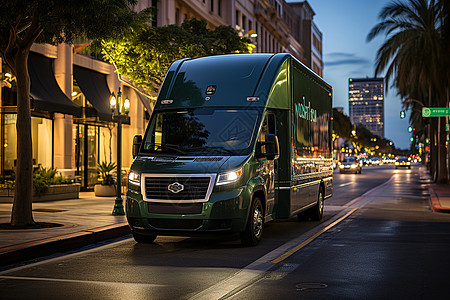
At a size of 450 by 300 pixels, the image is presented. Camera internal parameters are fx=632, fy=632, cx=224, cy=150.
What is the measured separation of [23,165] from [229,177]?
520 cm

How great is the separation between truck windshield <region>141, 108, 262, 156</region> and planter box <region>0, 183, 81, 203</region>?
11352mm

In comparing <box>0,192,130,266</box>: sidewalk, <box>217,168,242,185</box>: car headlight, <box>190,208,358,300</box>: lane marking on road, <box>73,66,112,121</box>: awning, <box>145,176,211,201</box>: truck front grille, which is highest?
<box>73,66,112,121</box>: awning

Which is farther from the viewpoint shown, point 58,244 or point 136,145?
point 136,145

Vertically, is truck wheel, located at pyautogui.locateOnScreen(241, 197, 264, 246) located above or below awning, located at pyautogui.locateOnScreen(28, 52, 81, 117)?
below

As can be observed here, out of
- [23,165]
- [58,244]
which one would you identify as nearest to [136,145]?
[58,244]

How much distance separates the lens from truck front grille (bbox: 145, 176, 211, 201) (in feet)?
33.5

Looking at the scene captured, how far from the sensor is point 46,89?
Answer: 24.8 m

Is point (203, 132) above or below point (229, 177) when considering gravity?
above

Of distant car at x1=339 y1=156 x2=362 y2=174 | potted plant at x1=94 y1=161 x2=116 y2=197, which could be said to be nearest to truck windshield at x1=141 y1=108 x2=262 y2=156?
potted plant at x1=94 y1=161 x2=116 y2=197

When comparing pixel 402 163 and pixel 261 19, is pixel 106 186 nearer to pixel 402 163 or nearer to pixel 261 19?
pixel 261 19

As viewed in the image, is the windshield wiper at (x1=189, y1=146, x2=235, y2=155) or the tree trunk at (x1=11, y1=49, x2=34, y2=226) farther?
the tree trunk at (x1=11, y1=49, x2=34, y2=226)

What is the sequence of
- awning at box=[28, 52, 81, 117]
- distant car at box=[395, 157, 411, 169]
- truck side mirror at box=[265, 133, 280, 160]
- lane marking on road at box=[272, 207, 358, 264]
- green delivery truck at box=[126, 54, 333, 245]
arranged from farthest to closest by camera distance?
1. distant car at box=[395, 157, 411, 169]
2. awning at box=[28, 52, 81, 117]
3. truck side mirror at box=[265, 133, 280, 160]
4. green delivery truck at box=[126, 54, 333, 245]
5. lane marking on road at box=[272, 207, 358, 264]

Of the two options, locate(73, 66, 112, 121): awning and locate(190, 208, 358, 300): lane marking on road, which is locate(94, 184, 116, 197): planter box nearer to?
locate(73, 66, 112, 121): awning

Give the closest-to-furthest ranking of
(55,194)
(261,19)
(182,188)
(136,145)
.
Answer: (182,188), (136,145), (55,194), (261,19)
